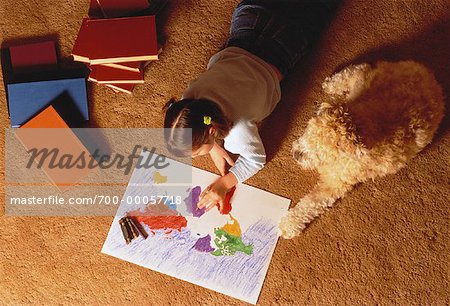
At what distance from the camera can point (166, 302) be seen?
115 cm

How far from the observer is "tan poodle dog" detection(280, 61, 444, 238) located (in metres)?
0.86

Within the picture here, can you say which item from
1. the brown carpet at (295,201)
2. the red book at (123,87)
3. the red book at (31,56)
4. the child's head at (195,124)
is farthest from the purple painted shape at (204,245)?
the red book at (31,56)

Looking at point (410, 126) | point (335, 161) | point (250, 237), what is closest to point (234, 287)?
point (250, 237)

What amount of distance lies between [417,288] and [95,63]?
101 centimetres

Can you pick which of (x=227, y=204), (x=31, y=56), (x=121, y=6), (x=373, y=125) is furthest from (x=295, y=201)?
(x=31, y=56)

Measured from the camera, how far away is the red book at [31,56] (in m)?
1.23

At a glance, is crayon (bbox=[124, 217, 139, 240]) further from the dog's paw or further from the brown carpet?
the dog's paw

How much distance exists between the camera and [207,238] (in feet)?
3.76

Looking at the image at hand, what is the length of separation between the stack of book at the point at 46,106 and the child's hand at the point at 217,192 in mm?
334

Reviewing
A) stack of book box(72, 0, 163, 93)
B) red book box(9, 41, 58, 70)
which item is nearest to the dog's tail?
stack of book box(72, 0, 163, 93)

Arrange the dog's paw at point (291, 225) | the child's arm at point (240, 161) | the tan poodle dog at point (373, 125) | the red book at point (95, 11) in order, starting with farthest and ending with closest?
the red book at point (95, 11)
the dog's paw at point (291, 225)
the child's arm at point (240, 161)
the tan poodle dog at point (373, 125)

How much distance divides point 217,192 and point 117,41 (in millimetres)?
477

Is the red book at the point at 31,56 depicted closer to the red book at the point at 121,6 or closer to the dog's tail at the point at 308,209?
the red book at the point at 121,6

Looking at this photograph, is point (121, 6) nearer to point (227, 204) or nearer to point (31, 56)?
point (31, 56)
